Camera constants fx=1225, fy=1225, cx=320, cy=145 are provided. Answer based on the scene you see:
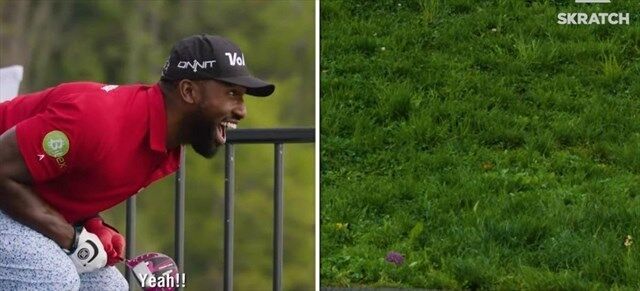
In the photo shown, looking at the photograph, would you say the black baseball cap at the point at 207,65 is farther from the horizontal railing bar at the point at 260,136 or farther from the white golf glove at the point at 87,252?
the horizontal railing bar at the point at 260,136

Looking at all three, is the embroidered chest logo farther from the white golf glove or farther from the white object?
the white object

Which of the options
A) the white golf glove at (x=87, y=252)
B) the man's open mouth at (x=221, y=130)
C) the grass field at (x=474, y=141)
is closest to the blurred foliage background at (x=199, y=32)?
the grass field at (x=474, y=141)

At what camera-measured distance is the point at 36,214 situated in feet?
9.23

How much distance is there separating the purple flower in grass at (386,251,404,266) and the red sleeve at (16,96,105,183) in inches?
60.1

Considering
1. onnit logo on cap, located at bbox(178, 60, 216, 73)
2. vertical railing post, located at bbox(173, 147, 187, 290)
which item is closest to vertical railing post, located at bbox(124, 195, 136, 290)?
vertical railing post, located at bbox(173, 147, 187, 290)

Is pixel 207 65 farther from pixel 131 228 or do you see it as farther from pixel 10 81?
pixel 10 81

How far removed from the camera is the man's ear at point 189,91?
9.74ft

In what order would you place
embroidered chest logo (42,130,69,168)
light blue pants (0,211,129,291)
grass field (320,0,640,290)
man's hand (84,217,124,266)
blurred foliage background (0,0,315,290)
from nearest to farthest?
1. embroidered chest logo (42,130,69,168)
2. light blue pants (0,211,129,291)
3. man's hand (84,217,124,266)
4. blurred foliage background (0,0,315,290)
5. grass field (320,0,640,290)

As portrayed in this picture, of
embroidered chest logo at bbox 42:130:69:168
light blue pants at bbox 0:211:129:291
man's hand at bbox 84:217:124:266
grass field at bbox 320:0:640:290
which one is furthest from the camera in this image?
grass field at bbox 320:0:640:290

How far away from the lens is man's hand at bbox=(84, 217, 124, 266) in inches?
116

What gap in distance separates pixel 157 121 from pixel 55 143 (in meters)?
0.28

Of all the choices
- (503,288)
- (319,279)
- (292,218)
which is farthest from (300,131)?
(503,288)

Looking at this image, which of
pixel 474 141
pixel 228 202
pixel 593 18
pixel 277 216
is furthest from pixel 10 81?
pixel 593 18

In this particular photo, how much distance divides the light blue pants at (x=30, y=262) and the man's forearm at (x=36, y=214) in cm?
1
